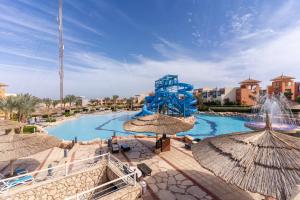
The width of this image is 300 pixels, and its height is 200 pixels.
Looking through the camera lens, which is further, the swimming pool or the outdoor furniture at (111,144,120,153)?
the swimming pool

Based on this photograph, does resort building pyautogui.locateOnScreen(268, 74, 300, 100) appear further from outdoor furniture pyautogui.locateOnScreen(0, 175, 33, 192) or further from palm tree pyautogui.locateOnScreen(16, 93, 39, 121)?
palm tree pyautogui.locateOnScreen(16, 93, 39, 121)

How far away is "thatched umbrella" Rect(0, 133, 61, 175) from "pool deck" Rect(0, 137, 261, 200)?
208 cm

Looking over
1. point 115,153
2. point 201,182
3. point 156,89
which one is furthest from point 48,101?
point 201,182

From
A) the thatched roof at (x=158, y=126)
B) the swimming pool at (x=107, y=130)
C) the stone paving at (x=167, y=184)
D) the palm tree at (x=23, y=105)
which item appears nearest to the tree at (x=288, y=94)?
the swimming pool at (x=107, y=130)

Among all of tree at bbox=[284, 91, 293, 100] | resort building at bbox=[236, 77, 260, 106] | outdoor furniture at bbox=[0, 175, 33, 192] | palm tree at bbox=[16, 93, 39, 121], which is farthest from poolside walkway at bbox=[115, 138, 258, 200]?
resort building at bbox=[236, 77, 260, 106]

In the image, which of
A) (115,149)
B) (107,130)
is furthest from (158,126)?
(107,130)

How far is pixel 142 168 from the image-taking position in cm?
731

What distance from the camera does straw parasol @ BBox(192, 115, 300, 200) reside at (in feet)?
11.7

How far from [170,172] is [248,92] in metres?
45.5

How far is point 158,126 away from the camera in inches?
366

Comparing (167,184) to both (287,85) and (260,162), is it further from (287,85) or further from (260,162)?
(287,85)

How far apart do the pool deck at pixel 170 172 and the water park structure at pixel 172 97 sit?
13.9 metres

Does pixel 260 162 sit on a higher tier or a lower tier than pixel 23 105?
lower

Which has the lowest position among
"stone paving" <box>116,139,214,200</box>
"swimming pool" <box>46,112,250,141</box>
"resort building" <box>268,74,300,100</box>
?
"swimming pool" <box>46,112,250,141</box>
